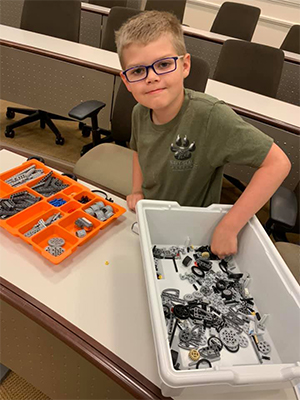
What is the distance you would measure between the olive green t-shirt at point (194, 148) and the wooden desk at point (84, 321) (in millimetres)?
275

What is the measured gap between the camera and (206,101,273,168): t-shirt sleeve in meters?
0.85

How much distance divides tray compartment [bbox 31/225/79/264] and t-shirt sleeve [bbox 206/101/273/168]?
508 millimetres

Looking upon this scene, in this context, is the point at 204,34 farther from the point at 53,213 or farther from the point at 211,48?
the point at 53,213

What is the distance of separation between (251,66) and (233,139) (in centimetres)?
144

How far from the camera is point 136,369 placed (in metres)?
0.63

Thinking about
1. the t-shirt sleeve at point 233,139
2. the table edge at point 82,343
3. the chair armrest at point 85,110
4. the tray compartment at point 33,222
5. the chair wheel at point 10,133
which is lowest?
the chair wheel at point 10,133

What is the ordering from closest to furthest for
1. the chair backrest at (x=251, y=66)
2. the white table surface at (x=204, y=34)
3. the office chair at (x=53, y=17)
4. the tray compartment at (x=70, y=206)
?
the tray compartment at (x=70, y=206)
the chair backrest at (x=251, y=66)
the office chair at (x=53, y=17)
the white table surface at (x=204, y=34)

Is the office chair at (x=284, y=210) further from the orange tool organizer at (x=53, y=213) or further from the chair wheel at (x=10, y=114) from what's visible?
the chair wheel at (x=10, y=114)

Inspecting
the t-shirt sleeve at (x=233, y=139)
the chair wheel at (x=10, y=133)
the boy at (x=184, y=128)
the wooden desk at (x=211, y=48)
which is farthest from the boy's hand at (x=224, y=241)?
the chair wheel at (x=10, y=133)

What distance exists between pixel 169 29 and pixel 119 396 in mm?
976

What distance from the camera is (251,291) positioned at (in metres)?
0.81

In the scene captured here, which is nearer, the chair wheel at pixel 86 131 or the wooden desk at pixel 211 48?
the wooden desk at pixel 211 48

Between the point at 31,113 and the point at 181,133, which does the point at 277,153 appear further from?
the point at 31,113

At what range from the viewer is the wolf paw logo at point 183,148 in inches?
39.3
